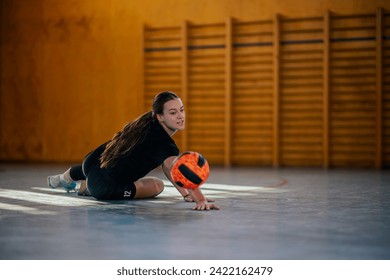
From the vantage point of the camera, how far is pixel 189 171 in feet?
12.0

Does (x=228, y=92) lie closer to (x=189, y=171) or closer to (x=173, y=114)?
(x=173, y=114)

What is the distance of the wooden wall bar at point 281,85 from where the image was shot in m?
8.62

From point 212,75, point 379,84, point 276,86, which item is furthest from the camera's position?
point 212,75

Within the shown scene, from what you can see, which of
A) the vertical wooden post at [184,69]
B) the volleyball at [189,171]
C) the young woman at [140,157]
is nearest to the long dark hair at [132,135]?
the young woman at [140,157]

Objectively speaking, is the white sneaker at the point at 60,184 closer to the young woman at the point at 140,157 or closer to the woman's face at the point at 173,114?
the young woman at the point at 140,157

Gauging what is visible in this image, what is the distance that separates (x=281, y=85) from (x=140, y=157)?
5.22m

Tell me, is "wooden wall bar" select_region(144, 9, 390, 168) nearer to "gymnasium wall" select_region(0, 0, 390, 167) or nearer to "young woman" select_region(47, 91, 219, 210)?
"gymnasium wall" select_region(0, 0, 390, 167)

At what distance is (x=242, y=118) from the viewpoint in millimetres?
9227

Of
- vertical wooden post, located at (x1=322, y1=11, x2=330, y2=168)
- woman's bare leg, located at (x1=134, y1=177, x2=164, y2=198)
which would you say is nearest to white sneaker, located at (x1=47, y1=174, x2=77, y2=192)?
woman's bare leg, located at (x1=134, y1=177, x2=164, y2=198)

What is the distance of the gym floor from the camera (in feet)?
8.21

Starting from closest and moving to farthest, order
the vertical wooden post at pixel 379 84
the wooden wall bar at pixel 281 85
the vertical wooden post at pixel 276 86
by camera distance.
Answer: the vertical wooden post at pixel 379 84 → the wooden wall bar at pixel 281 85 → the vertical wooden post at pixel 276 86

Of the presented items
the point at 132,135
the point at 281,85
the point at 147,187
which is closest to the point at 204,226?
the point at 132,135

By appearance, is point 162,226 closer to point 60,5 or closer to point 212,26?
point 212,26

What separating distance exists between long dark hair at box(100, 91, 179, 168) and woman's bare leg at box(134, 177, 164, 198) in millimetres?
328
